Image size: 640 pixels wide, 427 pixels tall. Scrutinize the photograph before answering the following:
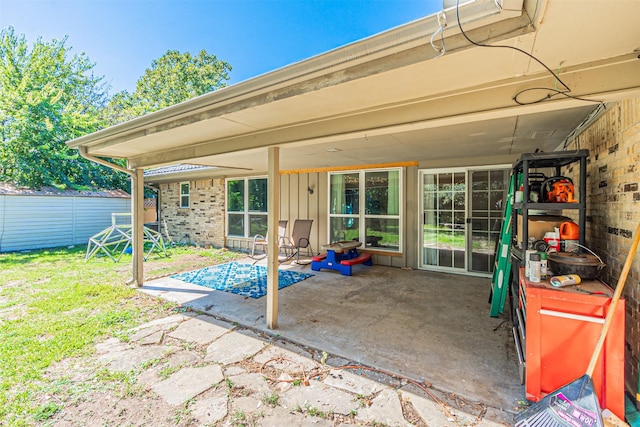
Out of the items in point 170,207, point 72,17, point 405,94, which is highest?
point 72,17

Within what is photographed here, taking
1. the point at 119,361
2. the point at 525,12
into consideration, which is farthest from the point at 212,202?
the point at 525,12

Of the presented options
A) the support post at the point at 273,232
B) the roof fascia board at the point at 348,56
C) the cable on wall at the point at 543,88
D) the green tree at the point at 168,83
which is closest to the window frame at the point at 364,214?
the support post at the point at 273,232

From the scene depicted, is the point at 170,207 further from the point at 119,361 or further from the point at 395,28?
the point at 395,28

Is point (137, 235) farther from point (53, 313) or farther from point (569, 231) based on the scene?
point (569, 231)

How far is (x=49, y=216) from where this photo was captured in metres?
9.07

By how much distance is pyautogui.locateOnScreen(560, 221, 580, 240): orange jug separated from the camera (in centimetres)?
243

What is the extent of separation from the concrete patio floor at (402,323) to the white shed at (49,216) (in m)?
6.70

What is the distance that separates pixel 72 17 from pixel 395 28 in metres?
14.0

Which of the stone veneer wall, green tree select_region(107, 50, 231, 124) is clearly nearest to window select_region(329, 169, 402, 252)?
the stone veneer wall

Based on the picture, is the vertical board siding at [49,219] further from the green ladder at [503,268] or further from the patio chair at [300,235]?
the green ladder at [503,268]

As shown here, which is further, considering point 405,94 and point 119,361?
point 119,361

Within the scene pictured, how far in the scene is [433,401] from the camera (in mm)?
2039

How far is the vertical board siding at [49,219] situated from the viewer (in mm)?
8281

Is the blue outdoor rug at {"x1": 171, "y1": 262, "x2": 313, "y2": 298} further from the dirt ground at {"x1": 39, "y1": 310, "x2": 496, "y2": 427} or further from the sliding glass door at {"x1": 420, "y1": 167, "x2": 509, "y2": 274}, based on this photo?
the sliding glass door at {"x1": 420, "y1": 167, "x2": 509, "y2": 274}
